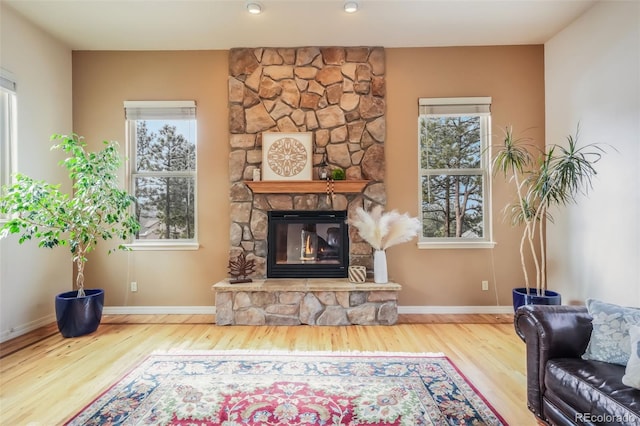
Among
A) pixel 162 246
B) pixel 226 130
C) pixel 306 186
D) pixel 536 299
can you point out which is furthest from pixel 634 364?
pixel 162 246

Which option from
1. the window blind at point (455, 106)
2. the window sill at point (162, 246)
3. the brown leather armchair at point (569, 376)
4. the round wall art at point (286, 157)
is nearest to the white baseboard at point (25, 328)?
the window sill at point (162, 246)

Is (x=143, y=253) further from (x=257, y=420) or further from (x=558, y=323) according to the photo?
(x=558, y=323)

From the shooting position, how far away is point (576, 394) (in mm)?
1542

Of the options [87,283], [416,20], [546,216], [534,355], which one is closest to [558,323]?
[534,355]

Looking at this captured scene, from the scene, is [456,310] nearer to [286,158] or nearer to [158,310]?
[286,158]

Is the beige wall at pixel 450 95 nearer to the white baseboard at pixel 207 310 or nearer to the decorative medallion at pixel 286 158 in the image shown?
the white baseboard at pixel 207 310

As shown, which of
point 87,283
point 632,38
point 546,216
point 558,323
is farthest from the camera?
point 87,283

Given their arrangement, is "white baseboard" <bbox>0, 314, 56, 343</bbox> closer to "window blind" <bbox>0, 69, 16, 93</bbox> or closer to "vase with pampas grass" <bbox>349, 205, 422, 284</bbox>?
"window blind" <bbox>0, 69, 16, 93</bbox>

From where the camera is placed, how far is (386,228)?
348 cm

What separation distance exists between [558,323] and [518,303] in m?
1.65

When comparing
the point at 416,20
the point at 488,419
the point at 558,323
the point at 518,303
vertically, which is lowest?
the point at 488,419

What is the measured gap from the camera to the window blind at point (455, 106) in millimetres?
3871

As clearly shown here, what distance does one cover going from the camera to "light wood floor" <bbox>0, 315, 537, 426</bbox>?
2.09 meters

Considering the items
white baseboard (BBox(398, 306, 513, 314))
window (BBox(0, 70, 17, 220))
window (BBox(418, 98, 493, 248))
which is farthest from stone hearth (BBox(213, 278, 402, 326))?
window (BBox(0, 70, 17, 220))
